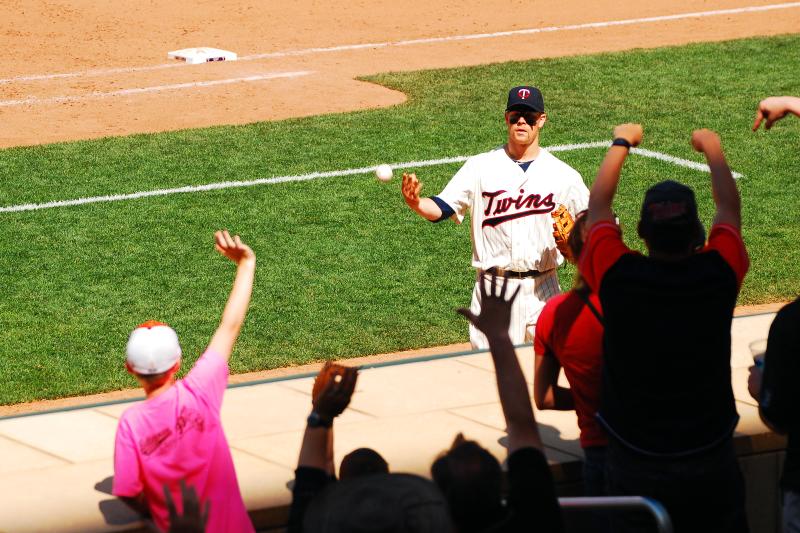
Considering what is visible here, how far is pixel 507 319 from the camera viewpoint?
3.26m

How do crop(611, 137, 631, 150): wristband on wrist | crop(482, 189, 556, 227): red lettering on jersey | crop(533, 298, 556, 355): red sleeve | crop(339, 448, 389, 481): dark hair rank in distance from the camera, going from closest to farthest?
crop(339, 448, 389, 481): dark hair, crop(611, 137, 631, 150): wristband on wrist, crop(533, 298, 556, 355): red sleeve, crop(482, 189, 556, 227): red lettering on jersey

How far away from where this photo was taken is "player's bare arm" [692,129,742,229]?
155 inches

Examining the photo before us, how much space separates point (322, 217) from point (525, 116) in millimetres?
5163

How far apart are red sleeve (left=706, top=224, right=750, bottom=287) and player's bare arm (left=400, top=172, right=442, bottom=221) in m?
2.59

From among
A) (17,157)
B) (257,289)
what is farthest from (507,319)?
(17,157)

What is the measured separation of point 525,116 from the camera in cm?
667

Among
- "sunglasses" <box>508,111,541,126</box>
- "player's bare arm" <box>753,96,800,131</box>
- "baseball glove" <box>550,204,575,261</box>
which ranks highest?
"player's bare arm" <box>753,96,800,131</box>

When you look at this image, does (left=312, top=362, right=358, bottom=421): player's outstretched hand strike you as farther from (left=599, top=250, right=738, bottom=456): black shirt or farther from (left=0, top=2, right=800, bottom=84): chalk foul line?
(left=0, top=2, right=800, bottom=84): chalk foul line

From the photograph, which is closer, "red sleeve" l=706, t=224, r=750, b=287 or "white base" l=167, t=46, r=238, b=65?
"red sleeve" l=706, t=224, r=750, b=287

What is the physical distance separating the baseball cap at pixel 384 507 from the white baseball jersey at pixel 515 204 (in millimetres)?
4058

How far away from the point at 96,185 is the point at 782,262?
22.1 ft

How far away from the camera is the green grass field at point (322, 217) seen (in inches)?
361

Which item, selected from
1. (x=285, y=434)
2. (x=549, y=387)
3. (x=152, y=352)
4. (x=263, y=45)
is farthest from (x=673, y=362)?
(x=263, y=45)

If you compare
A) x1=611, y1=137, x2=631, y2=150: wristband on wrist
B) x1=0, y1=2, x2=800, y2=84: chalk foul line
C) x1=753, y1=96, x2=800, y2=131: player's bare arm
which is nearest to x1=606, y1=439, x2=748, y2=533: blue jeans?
x1=611, y1=137, x2=631, y2=150: wristband on wrist
